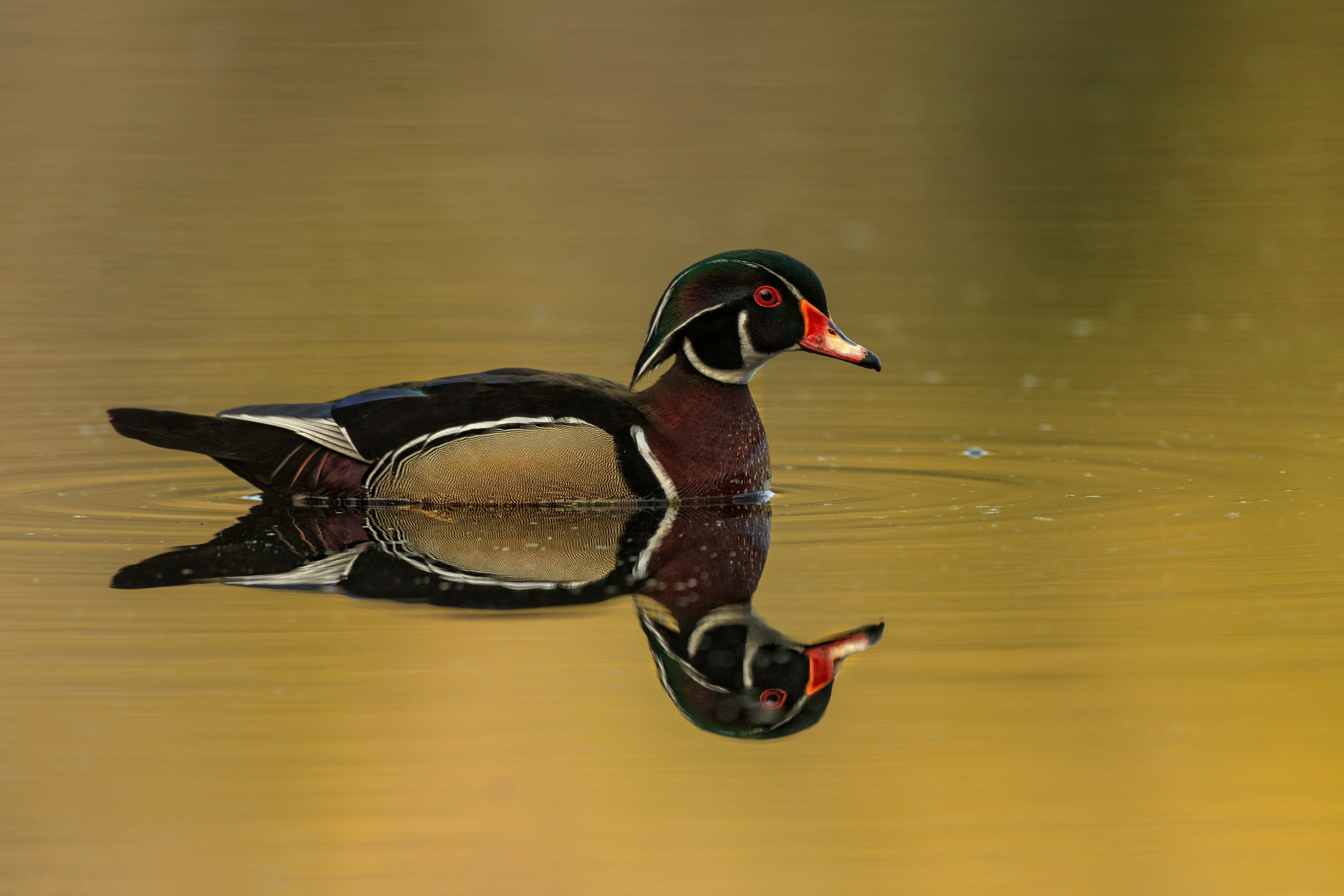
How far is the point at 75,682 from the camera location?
19.7 feet

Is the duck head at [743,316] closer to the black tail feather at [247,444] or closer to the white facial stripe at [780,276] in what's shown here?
the white facial stripe at [780,276]

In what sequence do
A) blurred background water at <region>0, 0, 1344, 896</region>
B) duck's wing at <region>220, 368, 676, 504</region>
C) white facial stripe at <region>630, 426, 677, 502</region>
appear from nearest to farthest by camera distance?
blurred background water at <region>0, 0, 1344, 896</region> → duck's wing at <region>220, 368, 676, 504</region> → white facial stripe at <region>630, 426, 677, 502</region>

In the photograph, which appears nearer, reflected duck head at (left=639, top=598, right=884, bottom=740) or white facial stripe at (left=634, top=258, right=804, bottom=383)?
reflected duck head at (left=639, top=598, right=884, bottom=740)

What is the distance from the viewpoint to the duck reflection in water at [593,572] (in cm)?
600

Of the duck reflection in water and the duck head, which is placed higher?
the duck head

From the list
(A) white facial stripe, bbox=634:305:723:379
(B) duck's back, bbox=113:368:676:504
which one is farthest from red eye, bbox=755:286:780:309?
(B) duck's back, bbox=113:368:676:504

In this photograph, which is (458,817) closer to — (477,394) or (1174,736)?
(1174,736)

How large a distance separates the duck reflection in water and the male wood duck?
140 millimetres

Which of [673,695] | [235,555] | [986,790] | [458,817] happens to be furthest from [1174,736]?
[235,555]

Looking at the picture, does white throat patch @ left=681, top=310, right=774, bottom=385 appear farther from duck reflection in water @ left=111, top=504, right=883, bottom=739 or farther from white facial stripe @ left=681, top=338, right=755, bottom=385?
duck reflection in water @ left=111, top=504, right=883, bottom=739

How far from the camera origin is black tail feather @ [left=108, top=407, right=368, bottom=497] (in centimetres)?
908

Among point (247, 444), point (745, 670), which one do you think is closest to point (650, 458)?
point (247, 444)

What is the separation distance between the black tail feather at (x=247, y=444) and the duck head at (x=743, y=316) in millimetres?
1590

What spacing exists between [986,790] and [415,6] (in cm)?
2675
